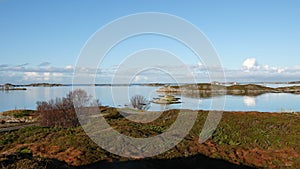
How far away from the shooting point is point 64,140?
16531mm

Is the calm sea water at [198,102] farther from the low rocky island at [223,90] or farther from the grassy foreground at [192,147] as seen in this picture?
the low rocky island at [223,90]

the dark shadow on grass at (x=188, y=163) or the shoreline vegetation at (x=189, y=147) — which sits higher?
the shoreline vegetation at (x=189, y=147)

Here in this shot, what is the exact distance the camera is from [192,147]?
53.2 feet

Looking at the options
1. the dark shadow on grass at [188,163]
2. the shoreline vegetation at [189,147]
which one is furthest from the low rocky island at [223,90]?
the dark shadow on grass at [188,163]

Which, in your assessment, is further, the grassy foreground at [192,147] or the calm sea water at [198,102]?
the calm sea water at [198,102]

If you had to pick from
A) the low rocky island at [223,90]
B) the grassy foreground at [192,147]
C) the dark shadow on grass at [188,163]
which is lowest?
the dark shadow on grass at [188,163]

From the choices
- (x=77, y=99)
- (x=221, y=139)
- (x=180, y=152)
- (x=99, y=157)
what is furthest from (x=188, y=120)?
(x=77, y=99)

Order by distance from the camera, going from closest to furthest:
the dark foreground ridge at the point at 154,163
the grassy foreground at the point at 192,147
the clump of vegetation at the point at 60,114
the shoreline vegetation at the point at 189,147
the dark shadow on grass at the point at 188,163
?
1. the dark foreground ridge at the point at 154,163
2. the dark shadow on grass at the point at 188,163
3. the shoreline vegetation at the point at 189,147
4. the grassy foreground at the point at 192,147
5. the clump of vegetation at the point at 60,114

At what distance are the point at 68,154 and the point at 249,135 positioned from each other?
11491mm

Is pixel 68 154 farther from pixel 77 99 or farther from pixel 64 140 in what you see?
pixel 77 99

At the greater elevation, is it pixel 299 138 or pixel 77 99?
pixel 77 99

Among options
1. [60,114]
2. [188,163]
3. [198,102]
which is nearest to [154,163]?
[188,163]

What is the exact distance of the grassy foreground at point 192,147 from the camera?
46.4 ft

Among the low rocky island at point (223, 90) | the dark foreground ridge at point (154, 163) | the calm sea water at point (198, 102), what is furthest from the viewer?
the low rocky island at point (223, 90)
